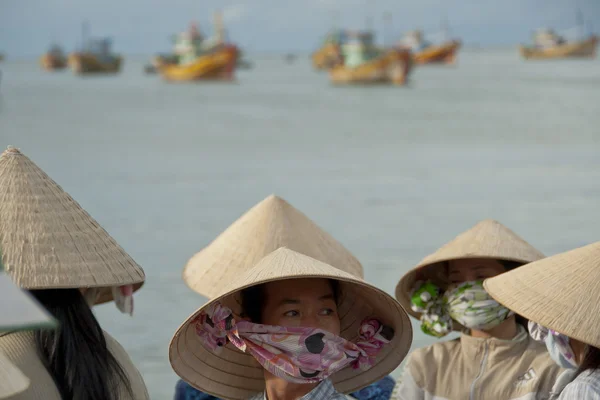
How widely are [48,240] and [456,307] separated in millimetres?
1346

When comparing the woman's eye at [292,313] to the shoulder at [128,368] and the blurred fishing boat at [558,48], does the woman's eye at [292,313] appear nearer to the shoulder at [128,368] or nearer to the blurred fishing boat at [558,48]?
the shoulder at [128,368]

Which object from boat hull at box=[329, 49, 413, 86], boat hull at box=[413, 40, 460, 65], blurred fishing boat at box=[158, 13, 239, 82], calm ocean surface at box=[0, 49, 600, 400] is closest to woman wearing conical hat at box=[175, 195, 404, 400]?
calm ocean surface at box=[0, 49, 600, 400]

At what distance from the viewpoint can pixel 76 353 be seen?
2217mm

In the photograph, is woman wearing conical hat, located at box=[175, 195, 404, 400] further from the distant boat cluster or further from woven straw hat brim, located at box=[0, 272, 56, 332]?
the distant boat cluster

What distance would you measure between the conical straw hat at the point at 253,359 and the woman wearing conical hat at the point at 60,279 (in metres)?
0.16

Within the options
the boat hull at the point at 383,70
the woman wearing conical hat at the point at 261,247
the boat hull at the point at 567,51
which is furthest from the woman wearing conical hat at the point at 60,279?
the boat hull at the point at 567,51

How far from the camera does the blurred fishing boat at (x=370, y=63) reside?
45.5 meters

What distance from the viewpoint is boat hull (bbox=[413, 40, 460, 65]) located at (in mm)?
64625

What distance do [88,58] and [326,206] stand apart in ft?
170

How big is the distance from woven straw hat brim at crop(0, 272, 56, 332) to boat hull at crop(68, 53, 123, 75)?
207ft

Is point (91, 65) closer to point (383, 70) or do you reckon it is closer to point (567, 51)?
point (383, 70)

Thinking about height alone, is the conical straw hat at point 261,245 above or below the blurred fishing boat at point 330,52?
above

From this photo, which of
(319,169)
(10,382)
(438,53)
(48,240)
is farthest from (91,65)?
(10,382)

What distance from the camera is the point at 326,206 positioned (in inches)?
530
